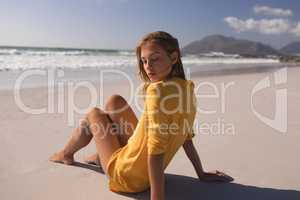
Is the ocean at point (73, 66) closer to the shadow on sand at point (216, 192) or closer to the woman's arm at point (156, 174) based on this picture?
the shadow on sand at point (216, 192)

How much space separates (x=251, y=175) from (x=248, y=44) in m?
49.1

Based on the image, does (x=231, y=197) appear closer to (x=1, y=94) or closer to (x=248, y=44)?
(x=1, y=94)

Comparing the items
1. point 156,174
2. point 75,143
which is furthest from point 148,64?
point 75,143

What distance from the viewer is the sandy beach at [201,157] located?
2461 millimetres

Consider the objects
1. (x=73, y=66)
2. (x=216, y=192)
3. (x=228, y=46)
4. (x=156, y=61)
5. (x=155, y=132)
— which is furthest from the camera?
(x=228, y=46)

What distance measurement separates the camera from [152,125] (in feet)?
6.41

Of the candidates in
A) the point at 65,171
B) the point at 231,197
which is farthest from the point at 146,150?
the point at 65,171

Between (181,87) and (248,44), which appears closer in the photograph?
(181,87)

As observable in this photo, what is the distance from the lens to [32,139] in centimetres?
371

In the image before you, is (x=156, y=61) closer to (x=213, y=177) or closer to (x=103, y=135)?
(x=103, y=135)

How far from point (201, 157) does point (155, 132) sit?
138 centimetres

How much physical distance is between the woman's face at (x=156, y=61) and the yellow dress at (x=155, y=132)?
2.4 inches

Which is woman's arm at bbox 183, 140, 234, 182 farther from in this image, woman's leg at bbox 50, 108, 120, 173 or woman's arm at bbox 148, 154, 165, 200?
woman's arm at bbox 148, 154, 165, 200

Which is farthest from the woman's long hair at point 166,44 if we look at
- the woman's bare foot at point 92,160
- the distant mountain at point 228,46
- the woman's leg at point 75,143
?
the distant mountain at point 228,46
